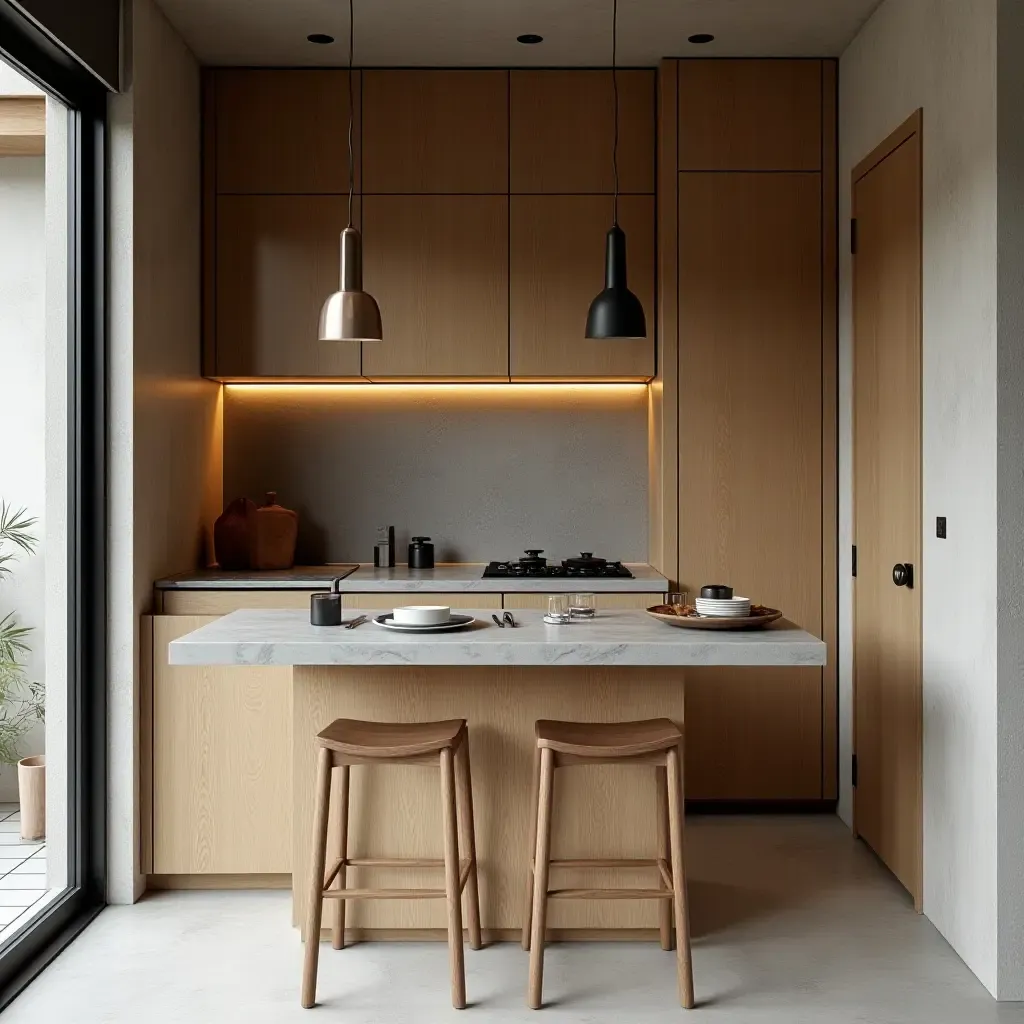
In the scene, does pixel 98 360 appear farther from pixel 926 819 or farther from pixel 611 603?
pixel 926 819

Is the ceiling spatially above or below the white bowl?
above

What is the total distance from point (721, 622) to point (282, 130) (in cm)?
273

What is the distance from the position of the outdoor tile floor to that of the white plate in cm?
129

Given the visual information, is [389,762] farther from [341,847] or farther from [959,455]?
[959,455]

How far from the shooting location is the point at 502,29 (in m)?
4.00

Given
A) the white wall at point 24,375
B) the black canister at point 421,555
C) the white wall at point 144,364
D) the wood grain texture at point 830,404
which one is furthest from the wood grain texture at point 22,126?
the wood grain texture at point 830,404

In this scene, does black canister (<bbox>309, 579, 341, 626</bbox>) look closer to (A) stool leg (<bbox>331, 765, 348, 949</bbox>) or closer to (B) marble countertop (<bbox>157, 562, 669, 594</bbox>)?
(A) stool leg (<bbox>331, 765, 348, 949</bbox>)

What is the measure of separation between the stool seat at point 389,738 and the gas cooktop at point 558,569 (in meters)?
1.15

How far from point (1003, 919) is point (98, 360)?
299 cm

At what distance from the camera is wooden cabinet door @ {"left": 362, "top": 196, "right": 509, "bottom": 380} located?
4.35 m

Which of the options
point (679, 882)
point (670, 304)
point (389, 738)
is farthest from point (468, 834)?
point (670, 304)

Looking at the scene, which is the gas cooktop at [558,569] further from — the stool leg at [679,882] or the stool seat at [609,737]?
the stool leg at [679,882]

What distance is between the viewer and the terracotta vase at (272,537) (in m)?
4.26

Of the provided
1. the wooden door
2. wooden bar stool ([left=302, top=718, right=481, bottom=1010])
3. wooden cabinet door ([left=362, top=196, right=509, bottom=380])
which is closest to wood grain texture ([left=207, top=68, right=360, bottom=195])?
wooden cabinet door ([left=362, top=196, right=509, bottom=380])
